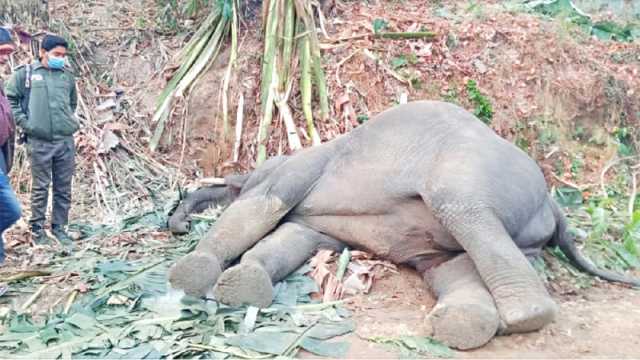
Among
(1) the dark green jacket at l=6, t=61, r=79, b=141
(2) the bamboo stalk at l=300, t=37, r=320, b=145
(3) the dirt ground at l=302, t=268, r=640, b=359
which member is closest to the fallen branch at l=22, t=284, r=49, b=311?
(1) the dark green jacket at l=6, t=61, r=79, b=141

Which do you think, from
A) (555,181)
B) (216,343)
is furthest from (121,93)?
(216,343)

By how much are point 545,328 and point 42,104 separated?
390 cm

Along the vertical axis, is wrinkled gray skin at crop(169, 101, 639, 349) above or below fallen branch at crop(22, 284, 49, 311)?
above

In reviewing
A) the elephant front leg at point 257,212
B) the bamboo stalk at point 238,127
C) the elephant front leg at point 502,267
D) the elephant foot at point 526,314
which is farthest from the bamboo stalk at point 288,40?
the elephant foot at point 526,314

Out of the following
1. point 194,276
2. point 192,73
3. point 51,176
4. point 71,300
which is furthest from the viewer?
point 192,73

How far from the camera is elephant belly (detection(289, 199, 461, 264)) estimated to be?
189 inches

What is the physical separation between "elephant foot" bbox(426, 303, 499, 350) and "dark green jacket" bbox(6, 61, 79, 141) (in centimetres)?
348

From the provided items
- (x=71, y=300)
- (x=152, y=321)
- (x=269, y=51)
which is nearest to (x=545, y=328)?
(x=152, y=321)

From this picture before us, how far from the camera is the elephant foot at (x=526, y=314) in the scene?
3932mm

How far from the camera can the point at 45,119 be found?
606 cm

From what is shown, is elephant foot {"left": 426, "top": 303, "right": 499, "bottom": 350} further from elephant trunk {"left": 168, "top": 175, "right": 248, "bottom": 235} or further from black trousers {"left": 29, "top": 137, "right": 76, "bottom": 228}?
black trousers {"left": 29, "top": 137, "right": 76, "bottom": 228}

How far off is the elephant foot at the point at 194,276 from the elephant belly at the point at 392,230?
3.14 ft

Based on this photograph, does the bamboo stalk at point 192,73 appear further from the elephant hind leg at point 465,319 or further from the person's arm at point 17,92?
the elephant hind leg at point 465,319

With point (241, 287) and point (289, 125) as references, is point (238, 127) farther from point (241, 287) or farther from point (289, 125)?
point (241, 287)
